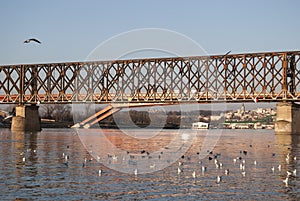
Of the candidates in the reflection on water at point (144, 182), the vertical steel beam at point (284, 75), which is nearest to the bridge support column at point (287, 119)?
the vertical steel beam at point (284, 75)

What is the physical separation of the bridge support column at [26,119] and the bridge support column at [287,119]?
178 ft

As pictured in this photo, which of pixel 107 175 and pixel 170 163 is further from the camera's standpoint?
pixel 170 163

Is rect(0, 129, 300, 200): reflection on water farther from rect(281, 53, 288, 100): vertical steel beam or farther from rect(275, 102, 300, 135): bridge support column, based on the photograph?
rect(281, 53, 288, 100): vertical steel beam

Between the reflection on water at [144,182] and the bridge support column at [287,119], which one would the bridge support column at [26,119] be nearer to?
the bridge support column at [287,119]

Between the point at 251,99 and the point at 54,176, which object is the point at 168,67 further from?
the point at 54,176

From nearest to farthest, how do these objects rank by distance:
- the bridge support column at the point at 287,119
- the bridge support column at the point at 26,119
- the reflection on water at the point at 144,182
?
1. the reflection on water at the point at 144,182
2. the bridge support column at the point at 287,119
3. the bridge support column at the point at 26,119

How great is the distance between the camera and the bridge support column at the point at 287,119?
109438mm

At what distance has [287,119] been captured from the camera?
111 metres

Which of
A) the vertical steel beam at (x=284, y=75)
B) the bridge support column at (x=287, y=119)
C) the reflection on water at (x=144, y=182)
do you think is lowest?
the reflection on water at (x=144, y=182)

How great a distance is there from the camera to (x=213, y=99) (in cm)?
13688

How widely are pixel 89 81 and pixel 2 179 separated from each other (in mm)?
123713

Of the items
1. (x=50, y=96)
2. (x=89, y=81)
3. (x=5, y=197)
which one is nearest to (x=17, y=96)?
(x=50, y=96)

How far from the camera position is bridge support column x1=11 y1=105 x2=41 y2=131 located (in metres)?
127

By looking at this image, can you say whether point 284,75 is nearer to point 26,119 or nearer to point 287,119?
point 287,119
